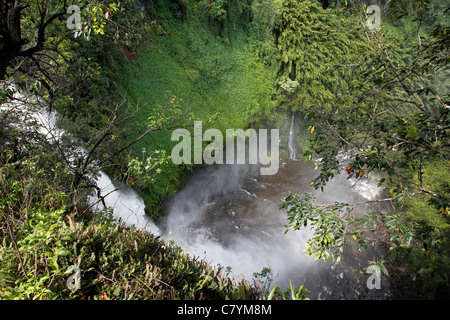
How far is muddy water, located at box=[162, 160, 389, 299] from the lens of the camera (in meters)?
7.94

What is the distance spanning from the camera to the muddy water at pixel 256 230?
794 centimetres

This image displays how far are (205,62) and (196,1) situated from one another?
3.41 m

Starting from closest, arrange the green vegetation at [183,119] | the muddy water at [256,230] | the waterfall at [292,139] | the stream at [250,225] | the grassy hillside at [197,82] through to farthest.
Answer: the green vegetation at [183,119]
the stream at [250,225]
the muddy water at [256,230]
the grassy hillside at [197,82]
the waterfall at [292,139]

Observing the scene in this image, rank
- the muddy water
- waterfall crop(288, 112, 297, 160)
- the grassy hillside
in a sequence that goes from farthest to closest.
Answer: waterfall crop(288, 112, 297, 160), the grassy hillside, the muddy water

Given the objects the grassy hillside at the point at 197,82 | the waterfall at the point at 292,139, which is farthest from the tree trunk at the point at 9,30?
the waterfall at the point at 292,139

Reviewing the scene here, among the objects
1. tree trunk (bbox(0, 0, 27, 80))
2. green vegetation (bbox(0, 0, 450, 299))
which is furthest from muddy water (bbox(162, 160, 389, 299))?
tree trunk (bbox(0, 0, 27, 80))

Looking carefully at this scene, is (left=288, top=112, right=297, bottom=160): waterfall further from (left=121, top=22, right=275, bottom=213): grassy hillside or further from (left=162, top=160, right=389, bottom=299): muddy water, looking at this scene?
(left=162, top=160, right=389, bottom=299): muddy water

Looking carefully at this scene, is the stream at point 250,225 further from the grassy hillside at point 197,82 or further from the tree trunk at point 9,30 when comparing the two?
the tree trunk at point 9,30

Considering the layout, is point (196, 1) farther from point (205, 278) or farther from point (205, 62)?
point (205, 278)

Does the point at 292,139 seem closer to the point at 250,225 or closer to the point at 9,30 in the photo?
the point at 250,225

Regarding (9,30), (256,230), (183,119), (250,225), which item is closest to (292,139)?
(250,225)

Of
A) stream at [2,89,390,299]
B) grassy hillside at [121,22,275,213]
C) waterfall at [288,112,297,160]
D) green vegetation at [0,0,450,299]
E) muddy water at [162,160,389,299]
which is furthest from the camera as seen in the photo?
waterfall at [288,112,297,160]

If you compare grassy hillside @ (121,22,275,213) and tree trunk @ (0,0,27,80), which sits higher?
grassy hillside @ (121,22,275,213)

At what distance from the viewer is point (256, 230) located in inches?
376
